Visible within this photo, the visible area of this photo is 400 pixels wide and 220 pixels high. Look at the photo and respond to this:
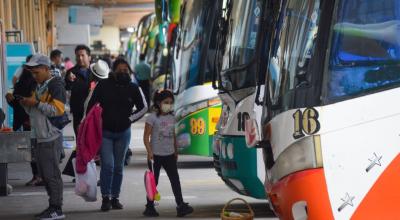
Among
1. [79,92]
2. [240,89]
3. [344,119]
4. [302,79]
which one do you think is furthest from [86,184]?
[344,119]

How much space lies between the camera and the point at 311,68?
7.73 meters

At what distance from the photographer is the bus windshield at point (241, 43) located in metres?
11.4

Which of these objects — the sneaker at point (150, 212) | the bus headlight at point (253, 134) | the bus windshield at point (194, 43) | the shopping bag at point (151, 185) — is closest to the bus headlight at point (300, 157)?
the bus headlight at point (253, 134)

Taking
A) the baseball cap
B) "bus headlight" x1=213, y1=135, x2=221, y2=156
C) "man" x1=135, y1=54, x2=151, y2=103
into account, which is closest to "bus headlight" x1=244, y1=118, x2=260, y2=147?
"bus headlight" x1=213, y1=135, x2=221, y2=156

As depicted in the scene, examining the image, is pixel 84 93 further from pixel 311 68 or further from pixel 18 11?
pixel 18 11

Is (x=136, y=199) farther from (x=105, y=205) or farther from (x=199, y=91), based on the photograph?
(x=199, y=91)

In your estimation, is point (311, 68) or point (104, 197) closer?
point (311, 68)

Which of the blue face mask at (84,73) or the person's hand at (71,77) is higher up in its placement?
the blue face mask at (84,73)

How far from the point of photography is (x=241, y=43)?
38.5 ft

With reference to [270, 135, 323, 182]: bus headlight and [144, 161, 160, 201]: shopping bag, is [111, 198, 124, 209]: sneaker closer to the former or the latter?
[144, 161, 160, 201]: shopping bag

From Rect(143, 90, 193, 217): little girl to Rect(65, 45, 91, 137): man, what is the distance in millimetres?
3242

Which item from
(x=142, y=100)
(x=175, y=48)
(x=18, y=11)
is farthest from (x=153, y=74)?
(x=142, y=100)

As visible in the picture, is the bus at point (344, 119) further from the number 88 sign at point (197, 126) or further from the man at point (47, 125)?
the number 88 sign at point (197, 126)

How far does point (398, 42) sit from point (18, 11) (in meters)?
25.5
